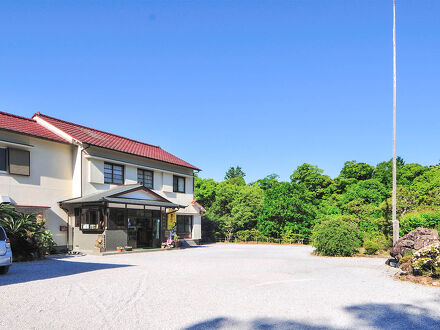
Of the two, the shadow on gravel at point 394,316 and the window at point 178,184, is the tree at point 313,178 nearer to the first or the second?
the window at point 178,184

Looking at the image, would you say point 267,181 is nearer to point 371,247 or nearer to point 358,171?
point 358,171

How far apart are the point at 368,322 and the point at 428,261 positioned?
5348mm

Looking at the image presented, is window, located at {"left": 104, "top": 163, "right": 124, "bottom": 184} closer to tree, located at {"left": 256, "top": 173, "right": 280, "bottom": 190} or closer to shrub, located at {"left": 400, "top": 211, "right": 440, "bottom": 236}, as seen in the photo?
shrub, located at {"left": 400, "top": 211, "right": 440, "bottom": 236}

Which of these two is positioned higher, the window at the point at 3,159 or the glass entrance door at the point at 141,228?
the window at the point at 3,159

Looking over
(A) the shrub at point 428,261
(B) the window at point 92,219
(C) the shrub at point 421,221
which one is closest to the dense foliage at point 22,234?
(B) the window at point 92,219

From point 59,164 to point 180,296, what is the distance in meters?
15.0

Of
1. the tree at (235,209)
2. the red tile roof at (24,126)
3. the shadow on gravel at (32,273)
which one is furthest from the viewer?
the tree at (235,209)

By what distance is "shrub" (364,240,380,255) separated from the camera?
1717 cm

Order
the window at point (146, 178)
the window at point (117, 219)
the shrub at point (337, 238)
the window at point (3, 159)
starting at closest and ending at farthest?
the shrub at point (337, 238), the window at point (3, 159), the window at point (117, 219), the window at point (146, 178)

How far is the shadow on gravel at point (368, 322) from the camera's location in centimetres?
527

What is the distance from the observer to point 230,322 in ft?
18.0

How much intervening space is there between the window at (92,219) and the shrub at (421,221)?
610 inches

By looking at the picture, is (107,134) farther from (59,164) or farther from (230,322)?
(230,322)

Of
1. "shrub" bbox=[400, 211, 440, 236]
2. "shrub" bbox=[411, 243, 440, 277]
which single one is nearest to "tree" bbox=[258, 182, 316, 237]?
"shrub" bbox=[400, 211, 440, 236]
